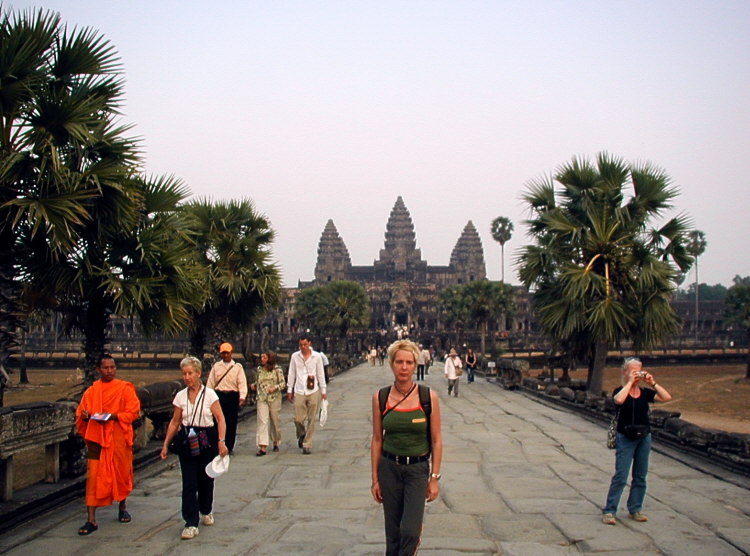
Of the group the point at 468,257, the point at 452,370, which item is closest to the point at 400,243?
the point at 468,257


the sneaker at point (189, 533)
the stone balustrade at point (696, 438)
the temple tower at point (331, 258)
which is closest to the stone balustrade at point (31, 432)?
the sneaker at point (189, 533)

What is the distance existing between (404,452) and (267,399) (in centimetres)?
608

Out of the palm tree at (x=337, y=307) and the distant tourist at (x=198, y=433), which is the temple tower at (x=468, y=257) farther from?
the distant tourist at (x=198, y=433)

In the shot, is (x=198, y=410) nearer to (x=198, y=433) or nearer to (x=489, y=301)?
(x=198, y=433)

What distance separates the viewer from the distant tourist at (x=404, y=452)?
15.1 feet

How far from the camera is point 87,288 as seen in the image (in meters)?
10.3

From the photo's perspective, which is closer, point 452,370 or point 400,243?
point 452,370

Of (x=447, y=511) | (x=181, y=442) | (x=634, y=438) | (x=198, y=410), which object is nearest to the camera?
(x=181, y=442)

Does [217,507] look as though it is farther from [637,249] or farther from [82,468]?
[637,249]

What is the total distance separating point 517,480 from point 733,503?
6.95 ft

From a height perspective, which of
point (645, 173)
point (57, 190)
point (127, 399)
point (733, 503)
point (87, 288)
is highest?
point (645, 173)

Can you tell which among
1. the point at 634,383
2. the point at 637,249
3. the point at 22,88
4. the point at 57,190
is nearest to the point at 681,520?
the point at 634,383

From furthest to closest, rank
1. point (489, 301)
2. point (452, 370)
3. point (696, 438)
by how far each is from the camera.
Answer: point (489, 301), point (452, 370), point (696, 438)

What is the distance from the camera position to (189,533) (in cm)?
604
